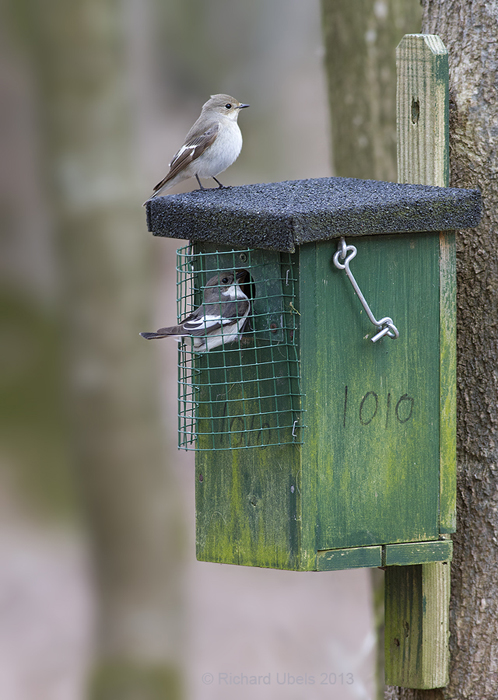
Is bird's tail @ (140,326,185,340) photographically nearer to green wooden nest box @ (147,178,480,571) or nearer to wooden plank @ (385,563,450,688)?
green wooden nest box @ (147,178,480,571)

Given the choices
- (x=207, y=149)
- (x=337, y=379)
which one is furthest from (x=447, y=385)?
(x=207, y=149)

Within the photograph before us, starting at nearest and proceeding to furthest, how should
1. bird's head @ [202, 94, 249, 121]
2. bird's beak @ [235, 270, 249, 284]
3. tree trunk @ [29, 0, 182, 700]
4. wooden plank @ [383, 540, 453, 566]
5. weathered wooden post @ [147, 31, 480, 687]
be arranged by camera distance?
weathered wooden post @ [147, 31, 480, 687], wooden plank @ [383, 540, 453, 566], bird's beak @ [235, 270, 249, 284], bird's head @ [202, 94, 249, 121], tree trunk @ [29, 0, 182, 700]

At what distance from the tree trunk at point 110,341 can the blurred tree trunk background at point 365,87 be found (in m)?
1.62

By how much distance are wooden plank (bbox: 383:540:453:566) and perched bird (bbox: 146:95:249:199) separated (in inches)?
71.6

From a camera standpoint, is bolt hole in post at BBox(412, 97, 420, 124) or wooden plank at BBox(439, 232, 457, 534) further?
bolt hole in post at BBox(412, 97, 420, 124)

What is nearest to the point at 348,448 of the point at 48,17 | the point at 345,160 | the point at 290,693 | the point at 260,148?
the point at 345,160

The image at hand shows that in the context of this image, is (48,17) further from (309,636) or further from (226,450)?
(309,636)

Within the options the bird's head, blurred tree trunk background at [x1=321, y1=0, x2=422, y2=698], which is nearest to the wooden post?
the bird's head

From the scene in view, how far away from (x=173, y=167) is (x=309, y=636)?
16.6 ft

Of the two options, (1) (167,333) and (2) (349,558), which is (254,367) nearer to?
(1) (167,333)

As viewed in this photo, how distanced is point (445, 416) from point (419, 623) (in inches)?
25.2

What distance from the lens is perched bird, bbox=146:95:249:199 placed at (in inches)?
146

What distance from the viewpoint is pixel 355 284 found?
2254 mm

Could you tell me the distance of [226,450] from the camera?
8.46 feet
